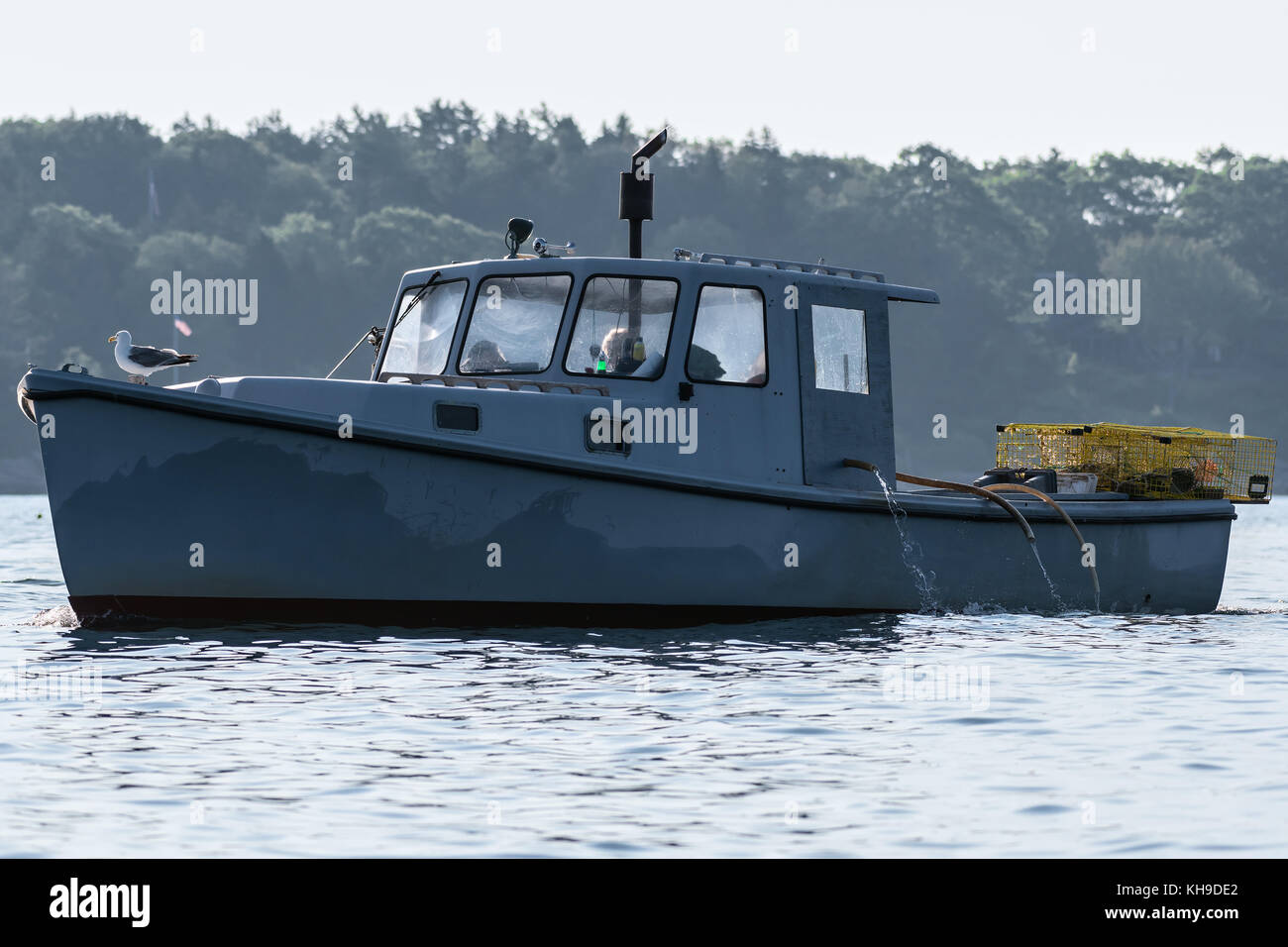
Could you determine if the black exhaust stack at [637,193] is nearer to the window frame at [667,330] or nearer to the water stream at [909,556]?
the window frame at [667,330]

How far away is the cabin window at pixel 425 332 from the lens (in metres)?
12.7

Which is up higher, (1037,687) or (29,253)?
(29,253)

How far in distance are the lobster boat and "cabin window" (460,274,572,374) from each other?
0.7 inches

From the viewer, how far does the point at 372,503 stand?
424 inches

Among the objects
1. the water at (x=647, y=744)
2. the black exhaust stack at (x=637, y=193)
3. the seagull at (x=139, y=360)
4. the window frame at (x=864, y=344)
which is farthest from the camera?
the black exhaust stack at (x=637, y=193)

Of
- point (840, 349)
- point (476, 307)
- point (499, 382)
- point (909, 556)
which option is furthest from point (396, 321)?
point (909, 556)

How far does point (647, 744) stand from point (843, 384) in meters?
5.37

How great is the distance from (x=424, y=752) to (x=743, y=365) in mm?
5268

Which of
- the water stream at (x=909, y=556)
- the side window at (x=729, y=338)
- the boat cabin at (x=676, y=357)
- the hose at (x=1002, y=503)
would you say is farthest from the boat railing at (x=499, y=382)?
the hose at (x=1002, y=503)

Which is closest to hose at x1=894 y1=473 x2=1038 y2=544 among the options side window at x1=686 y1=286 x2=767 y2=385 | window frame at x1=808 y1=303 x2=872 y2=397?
window frame at x1=808 y1=303 x2=872 y2=397

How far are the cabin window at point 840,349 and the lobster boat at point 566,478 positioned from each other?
0.07 feet

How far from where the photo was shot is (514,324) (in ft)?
40.6
